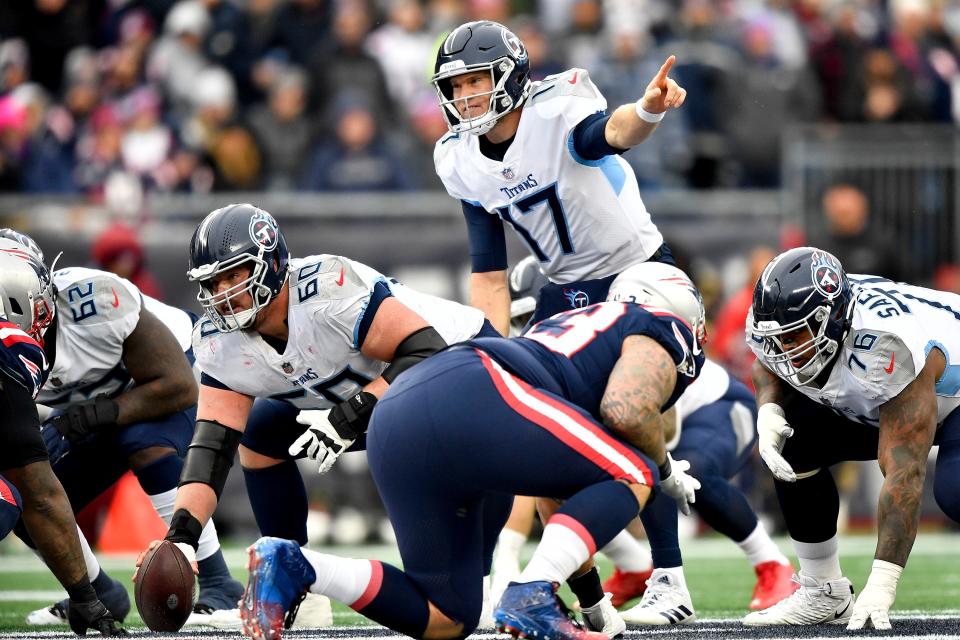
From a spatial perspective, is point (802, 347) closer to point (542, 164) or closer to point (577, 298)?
point (577, 298)

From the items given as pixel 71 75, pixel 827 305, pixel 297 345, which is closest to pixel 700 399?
pixel 827 305

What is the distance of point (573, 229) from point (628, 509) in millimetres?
2091

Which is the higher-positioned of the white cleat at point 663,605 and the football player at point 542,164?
the football player at point 542,164

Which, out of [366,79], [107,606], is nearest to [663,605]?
[107,606]

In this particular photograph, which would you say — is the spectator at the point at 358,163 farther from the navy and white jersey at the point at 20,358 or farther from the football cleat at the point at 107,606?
the navy and white jersey at the point at 20,358

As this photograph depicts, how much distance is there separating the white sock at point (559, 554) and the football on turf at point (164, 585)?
1347 mm

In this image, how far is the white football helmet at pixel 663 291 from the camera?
18.3 feet

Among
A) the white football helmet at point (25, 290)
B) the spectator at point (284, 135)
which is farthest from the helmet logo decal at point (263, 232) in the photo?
the spectator at point (284, 135)

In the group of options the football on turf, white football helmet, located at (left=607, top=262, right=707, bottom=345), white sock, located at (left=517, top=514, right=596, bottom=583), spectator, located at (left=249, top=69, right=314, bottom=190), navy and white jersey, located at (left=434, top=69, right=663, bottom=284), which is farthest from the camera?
spectator, located at (left=249, top=69, right=314, bottom=190)

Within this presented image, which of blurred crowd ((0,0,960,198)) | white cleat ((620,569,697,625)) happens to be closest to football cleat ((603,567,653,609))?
white cleat ((620,569,697,625))

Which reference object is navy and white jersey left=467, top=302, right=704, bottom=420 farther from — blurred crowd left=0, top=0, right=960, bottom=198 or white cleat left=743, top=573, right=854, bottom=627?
blurred crowd left=0, top=0, right=960, bottom=198

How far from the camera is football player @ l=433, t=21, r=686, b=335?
5.80m

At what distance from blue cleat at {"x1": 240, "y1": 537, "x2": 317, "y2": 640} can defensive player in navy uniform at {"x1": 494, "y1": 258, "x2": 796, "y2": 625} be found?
2.18 metres

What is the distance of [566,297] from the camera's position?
244 inches
